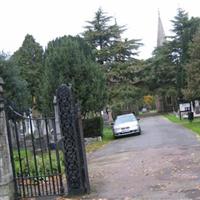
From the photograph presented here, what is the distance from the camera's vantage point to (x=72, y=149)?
33.0 ft

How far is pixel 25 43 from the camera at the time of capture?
178 ft

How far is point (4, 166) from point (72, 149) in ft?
4.75

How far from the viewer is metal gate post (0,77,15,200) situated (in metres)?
9.37

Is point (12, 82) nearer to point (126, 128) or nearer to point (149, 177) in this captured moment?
point (126, 128)

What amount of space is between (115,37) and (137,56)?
420cm

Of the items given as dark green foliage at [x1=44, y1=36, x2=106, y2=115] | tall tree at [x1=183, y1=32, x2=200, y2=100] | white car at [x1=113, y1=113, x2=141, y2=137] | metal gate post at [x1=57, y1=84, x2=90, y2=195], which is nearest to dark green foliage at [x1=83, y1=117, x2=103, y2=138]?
dark green foliage at [x1=44, y1=36, x2=106, y2=115]

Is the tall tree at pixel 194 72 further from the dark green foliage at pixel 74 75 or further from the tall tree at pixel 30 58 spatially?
the tall tree at pixel 30 58

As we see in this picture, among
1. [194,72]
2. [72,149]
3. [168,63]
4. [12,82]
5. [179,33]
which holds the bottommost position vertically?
[72,149]

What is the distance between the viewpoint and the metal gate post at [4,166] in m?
9.37

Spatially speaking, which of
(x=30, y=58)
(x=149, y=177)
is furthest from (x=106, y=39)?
(x=149, y=177)

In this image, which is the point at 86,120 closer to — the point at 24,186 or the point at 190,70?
the point at 190,70

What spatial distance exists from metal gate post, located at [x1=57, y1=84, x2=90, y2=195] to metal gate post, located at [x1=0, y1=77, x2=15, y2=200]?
3.81ft

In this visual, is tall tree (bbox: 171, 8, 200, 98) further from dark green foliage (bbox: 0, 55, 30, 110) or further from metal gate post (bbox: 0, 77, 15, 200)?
metal gate post (bbox: 0, 77, 15, 200)

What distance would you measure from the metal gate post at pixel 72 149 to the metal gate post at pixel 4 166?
116 centimetres
